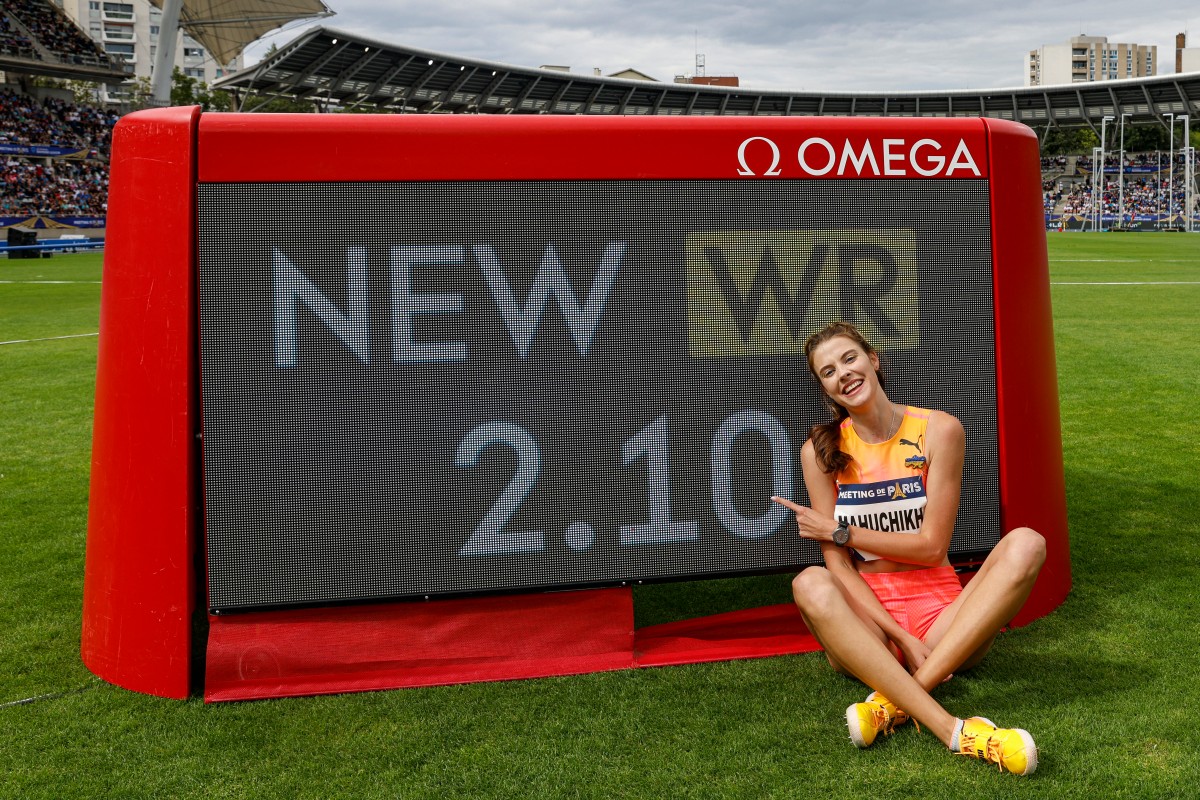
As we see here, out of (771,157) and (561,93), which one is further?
(561,93)

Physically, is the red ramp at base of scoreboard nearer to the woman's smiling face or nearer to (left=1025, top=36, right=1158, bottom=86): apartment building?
the woman's smiling face

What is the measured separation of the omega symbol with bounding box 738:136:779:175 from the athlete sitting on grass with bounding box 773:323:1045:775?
521 mm

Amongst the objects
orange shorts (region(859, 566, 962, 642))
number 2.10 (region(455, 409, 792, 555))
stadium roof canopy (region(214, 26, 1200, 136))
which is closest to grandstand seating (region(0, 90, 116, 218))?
stadium roof canopy (region(214, 26, 1200, 136))

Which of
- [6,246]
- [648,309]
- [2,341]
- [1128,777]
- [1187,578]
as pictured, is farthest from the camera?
[6,246]

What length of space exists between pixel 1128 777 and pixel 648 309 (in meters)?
1.80

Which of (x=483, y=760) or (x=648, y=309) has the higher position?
(x=648, y=309)

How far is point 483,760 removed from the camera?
2.87 m

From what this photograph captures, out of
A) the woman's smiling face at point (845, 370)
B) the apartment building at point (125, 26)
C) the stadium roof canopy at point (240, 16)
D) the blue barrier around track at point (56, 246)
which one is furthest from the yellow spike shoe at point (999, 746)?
the apartment building at point (125, 26)

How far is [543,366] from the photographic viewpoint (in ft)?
11.0

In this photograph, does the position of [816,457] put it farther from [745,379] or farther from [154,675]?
[154,675]

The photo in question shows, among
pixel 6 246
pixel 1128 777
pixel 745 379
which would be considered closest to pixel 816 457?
pixel 745 379

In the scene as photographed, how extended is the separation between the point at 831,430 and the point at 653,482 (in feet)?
1.86

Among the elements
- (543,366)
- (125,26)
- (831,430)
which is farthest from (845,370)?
(125,26)

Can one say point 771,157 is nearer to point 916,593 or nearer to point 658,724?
point 916,593
